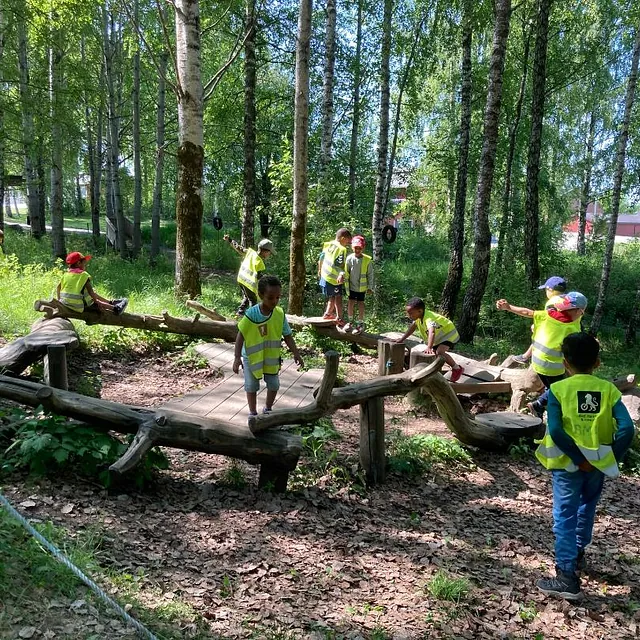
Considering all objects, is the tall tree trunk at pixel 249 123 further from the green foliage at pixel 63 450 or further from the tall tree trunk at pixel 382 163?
the green foliage at pixel 63 450

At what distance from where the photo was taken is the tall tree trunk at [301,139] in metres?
9.91

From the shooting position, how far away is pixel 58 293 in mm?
8648

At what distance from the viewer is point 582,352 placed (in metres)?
3.80

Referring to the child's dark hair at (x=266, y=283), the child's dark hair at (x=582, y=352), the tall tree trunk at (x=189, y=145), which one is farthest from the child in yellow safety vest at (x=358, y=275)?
the child's dark hair at (x=582, y=352)

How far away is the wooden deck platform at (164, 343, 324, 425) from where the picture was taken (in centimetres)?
638

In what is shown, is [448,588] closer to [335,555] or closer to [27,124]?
[335,555]

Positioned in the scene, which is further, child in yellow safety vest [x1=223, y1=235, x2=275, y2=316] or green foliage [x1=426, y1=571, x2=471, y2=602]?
child in yellow safety vest [x1=223, y1=235, x2=275, y2=316]

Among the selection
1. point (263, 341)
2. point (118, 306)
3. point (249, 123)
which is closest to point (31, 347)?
point (118, 306)

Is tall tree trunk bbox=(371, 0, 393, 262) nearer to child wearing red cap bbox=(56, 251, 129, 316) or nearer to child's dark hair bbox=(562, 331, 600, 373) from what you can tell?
child wearing red cap bbox=(56, 251, 129, 316)

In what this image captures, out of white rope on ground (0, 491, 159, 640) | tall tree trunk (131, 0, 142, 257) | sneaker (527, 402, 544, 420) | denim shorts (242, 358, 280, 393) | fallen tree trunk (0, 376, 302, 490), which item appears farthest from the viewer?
tall tree trunk (131, 0, 142, 257)

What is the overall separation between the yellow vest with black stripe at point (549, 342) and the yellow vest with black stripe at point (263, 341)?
3.14 m

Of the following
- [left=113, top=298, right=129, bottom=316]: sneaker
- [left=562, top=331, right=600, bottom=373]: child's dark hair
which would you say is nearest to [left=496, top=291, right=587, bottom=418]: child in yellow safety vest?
[left=562, top=331, right=600, bottom=373]: child's dark hair

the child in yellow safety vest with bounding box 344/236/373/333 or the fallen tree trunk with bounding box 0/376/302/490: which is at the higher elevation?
the child in yellow safety vest with bounding box 344/236/373/333

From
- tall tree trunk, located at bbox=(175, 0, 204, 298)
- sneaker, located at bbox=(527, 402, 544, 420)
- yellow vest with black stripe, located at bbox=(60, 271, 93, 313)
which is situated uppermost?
tall tree trunk, located at bbox=(175, 0, 204, 298)
